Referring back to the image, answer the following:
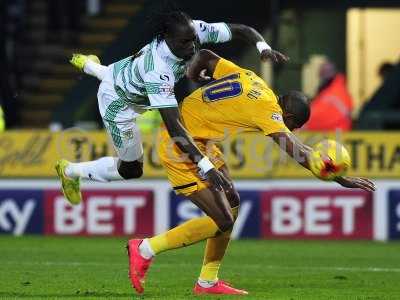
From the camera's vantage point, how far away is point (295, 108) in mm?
11383

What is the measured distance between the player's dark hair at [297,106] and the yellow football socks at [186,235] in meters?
1.05

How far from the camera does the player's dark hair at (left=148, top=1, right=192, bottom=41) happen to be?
11.1 meters

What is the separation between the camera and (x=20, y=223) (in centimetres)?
1780

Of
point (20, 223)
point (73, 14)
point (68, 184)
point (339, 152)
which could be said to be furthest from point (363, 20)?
point (339, 152)

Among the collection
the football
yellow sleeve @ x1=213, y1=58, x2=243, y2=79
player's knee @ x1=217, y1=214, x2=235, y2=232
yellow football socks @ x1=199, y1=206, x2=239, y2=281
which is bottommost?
yellow football socks @ x1=199, y1=206, x2=239, y2=281

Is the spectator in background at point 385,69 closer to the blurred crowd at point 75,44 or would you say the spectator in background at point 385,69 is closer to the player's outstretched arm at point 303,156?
the blurred crowd at point 75,44

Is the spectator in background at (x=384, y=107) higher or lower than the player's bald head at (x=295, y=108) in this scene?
lower

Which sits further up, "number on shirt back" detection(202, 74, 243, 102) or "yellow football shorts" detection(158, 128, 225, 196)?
"number on shirt back" detection(202, 74, 243, 102)

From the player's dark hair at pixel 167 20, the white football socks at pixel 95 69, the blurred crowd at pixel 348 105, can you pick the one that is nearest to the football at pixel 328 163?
the player's dark hair at pixel 167 20

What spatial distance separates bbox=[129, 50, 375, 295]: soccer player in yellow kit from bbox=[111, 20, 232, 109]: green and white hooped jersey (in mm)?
353

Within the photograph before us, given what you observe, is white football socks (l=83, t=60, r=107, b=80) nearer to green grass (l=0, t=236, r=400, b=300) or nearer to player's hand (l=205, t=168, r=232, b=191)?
green grass (l=0, t=236, r=400, b=300)

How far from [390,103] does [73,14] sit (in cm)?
627

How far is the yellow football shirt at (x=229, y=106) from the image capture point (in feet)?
36.9

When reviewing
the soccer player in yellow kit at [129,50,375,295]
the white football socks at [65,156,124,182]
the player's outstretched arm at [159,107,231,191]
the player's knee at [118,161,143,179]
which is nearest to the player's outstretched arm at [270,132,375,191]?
the soccer player in yellow kit at [129,50,375,295]
